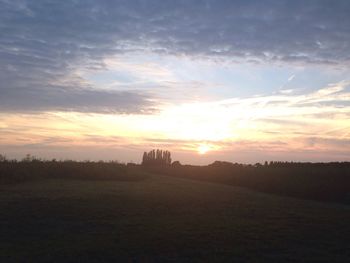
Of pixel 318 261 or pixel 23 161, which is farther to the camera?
pixel 23 161

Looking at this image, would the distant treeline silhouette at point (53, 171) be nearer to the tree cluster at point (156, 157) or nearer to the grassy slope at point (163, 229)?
the grassy slope at point (163, 229)

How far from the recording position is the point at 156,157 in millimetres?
62719

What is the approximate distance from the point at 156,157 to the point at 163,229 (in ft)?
156

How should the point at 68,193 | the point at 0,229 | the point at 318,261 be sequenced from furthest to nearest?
the point at 68,193
the point at 0,229
the point at 318,261

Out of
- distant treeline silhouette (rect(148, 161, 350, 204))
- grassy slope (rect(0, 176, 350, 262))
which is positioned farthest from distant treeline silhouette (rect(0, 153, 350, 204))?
grassy slope (rect(0, 176, 350, 262))

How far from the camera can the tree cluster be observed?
62125mm

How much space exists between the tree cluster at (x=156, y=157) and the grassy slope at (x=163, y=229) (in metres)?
37.1

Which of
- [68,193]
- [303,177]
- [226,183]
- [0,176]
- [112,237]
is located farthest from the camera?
[226,183]

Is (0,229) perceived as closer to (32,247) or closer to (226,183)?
(32,247)

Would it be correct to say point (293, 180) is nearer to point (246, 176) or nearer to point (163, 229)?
point (246, 176)

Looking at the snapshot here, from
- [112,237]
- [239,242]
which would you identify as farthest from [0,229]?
[239,242]

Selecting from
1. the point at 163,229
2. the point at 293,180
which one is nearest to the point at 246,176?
the point at 293,180

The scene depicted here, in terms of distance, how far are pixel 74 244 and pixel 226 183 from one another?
88.0ft

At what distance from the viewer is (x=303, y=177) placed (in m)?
35.3
